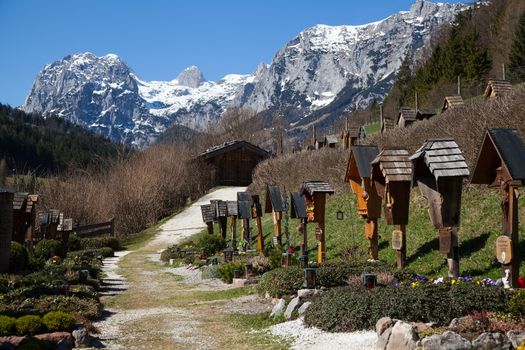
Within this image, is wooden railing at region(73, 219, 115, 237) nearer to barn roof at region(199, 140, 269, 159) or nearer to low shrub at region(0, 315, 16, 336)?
barn roof at region(199, 140, 269, 159)

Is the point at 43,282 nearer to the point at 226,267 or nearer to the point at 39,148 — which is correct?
the point at 226,267

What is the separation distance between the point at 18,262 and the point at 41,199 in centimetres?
3160

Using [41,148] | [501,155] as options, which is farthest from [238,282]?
[41,148]

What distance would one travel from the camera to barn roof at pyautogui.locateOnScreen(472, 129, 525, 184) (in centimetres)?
1102

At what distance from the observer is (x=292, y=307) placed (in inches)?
485

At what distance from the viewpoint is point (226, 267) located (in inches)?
806

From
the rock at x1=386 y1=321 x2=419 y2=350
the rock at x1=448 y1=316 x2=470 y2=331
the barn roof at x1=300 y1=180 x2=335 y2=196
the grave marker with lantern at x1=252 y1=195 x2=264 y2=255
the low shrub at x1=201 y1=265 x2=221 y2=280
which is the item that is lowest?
the low shrub at x1=201 y1=265 x2=221 y2=280

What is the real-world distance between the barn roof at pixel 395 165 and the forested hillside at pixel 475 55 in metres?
35.4

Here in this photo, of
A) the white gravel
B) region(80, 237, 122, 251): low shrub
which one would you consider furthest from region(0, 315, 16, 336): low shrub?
region(80, 237, 122, 251): low shrub

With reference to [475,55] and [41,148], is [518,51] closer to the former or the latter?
[475,55]

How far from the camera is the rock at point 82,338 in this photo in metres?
10.5

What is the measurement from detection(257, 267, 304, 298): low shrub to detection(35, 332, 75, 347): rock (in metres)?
6.11

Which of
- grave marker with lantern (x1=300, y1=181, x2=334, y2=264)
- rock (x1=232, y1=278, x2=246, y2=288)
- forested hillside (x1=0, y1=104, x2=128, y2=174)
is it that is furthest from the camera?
forested hillside (x1=0, y1=104, x2=128, y2=174)

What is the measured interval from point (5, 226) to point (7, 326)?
10483 millimetres
